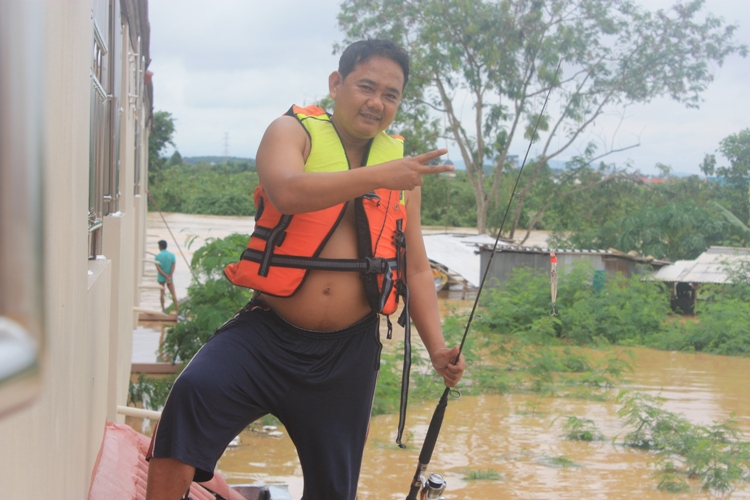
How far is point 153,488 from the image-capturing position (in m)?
2.45

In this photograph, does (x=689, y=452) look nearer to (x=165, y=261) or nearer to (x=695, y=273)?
(x=165, y=261)

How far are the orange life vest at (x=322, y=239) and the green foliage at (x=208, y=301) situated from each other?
5552 millimetres

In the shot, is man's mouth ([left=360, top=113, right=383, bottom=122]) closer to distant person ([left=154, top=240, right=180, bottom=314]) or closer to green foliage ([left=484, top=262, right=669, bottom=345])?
green foliage ([left=484, top=262, right=669, bottom=345])

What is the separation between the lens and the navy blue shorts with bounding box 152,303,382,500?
8.05ft

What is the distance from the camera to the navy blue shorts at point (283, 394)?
245cm

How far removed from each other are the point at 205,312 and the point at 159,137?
36.0m

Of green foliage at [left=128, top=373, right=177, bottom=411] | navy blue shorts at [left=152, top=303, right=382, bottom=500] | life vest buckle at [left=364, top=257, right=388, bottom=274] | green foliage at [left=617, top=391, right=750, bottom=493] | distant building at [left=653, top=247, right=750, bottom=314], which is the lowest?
green foliage at [left=617, top=391, right=750, bottom=493]

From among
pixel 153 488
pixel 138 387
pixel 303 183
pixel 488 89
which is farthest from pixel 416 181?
pixel 488 89

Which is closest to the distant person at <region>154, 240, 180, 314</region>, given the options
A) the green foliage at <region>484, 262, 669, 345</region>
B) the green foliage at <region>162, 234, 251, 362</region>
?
the green foliage at <region>484, 262, 669, 345</region>

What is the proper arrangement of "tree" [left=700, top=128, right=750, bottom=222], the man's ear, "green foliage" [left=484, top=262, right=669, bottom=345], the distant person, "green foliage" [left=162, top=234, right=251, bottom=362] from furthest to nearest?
"tree" [left=700, top=128, right=750, bottom=222] < the distant person < "green foliage" [left=484, top=262, right=669, bottom=345] < "green foliage" [left=162, top=234, right=251, bottom=362] < the man's ear

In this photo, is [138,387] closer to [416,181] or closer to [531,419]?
[531,419]

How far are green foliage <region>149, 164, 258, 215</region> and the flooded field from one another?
36.8m

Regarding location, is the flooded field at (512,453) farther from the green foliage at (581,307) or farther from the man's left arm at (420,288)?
the man's left arm at (420,288)

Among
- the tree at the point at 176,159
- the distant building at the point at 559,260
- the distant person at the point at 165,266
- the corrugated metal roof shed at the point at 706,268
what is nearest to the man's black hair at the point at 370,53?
the distant person at the point at 165,266
